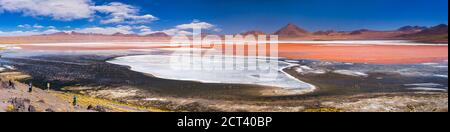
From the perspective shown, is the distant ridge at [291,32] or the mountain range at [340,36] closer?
the mountain range at [340,36]

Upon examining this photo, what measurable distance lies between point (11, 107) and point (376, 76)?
18857mm

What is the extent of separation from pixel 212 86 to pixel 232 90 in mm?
1408

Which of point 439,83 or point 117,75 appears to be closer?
point 439,83

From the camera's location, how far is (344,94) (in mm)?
16234

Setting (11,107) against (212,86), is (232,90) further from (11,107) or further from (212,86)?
(11,107)

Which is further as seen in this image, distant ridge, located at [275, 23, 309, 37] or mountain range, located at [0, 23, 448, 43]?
distant ridge, located at [275, 23, 309, 37]

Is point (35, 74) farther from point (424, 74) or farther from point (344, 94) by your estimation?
point (424, 74)

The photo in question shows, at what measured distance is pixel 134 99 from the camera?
1569cm

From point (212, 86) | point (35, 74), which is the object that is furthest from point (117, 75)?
point (212, 86)

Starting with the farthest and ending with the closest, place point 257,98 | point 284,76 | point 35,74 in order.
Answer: point 35,74
point 284,76
point 257,98
